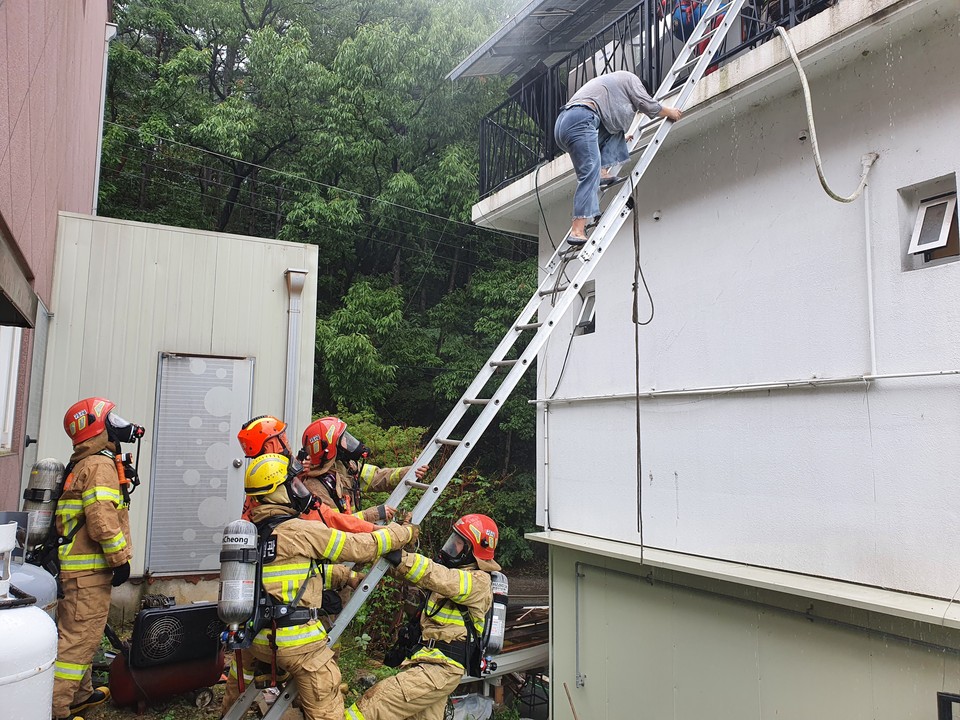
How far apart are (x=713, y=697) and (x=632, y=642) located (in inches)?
Answer: 42.1

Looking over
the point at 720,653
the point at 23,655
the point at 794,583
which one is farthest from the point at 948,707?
the point at 23,655

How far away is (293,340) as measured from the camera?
757cm

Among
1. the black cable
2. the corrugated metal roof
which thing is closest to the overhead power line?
the black cable

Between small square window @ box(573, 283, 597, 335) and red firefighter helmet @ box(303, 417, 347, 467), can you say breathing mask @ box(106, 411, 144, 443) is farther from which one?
small square window @ box(573, 283, 597, 335)

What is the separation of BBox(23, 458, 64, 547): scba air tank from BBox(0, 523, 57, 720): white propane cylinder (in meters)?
2.50

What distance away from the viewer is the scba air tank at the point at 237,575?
376 cm

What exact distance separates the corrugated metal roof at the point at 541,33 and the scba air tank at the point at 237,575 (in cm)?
691

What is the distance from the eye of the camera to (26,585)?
383cm

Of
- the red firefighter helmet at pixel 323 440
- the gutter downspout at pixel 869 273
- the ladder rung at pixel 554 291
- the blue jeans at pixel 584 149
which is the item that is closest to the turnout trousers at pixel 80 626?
the red firefighter helmet at pixel 323 440

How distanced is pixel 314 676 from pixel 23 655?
180cm

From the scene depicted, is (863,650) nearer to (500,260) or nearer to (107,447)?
(107,447)

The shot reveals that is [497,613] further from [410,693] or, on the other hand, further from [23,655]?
[23,655]

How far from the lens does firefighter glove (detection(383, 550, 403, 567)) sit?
4.12 m

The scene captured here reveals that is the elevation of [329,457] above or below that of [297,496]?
above
